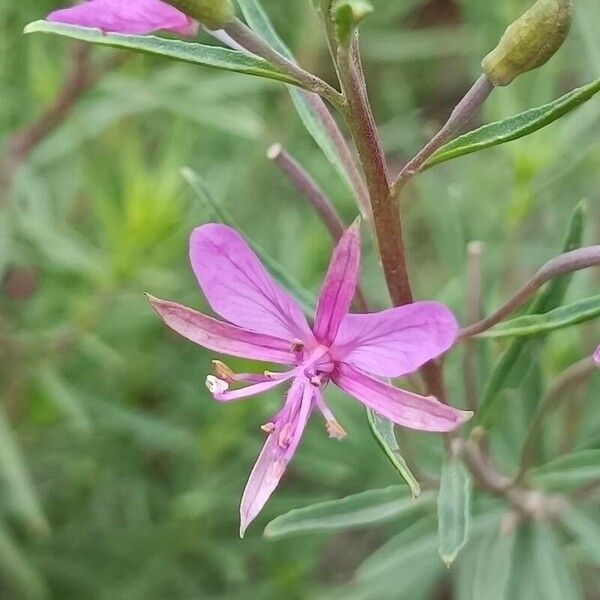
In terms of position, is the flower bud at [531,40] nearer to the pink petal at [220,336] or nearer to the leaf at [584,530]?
the pink petal at [220,336]

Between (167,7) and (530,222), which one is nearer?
(167,7)

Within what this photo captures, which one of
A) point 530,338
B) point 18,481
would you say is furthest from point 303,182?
point 18,481

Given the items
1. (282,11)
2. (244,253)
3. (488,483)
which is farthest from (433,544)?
(282,11)

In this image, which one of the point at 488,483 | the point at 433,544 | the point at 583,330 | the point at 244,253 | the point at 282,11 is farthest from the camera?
the point at 282,11

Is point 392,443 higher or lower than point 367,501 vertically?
higher

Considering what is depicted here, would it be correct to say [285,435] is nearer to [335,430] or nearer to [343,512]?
[335,430]

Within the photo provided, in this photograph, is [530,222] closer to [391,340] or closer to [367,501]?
[367,501]
